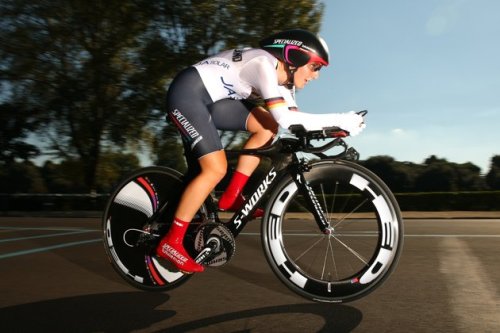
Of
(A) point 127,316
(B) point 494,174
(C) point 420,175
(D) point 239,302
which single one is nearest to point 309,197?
(D) point 239,302

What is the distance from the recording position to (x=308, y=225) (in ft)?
12.2

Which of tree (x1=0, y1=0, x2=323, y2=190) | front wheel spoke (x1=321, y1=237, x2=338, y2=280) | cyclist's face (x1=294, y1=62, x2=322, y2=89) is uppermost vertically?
tree (x1=0, y1=0, x2=323, y2=190)

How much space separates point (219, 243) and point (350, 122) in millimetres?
1241

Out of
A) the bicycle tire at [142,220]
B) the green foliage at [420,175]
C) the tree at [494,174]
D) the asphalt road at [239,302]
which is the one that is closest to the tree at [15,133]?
the asphalt road at [239,302]

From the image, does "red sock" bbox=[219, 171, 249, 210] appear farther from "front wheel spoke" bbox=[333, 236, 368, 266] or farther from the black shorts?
"front wheel spoke" bbox=[333, 236, 368, 266]

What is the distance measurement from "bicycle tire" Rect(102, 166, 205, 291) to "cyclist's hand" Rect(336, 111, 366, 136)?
1415 millimetres

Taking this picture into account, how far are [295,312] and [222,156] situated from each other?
4.10 feet

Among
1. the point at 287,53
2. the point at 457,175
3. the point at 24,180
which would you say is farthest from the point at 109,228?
the point at 457,175

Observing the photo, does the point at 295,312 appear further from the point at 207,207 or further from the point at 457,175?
Result: the point at 457,175

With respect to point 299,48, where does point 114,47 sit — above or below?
above

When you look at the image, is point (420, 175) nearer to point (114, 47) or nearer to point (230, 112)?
point (114, 47)

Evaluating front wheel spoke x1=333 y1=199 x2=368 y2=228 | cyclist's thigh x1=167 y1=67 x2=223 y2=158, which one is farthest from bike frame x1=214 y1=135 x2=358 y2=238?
cyclist's thigh x1=167 y1=67 x2=223 y2=158

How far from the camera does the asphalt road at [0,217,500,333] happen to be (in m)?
3.51

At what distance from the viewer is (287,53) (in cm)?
342
